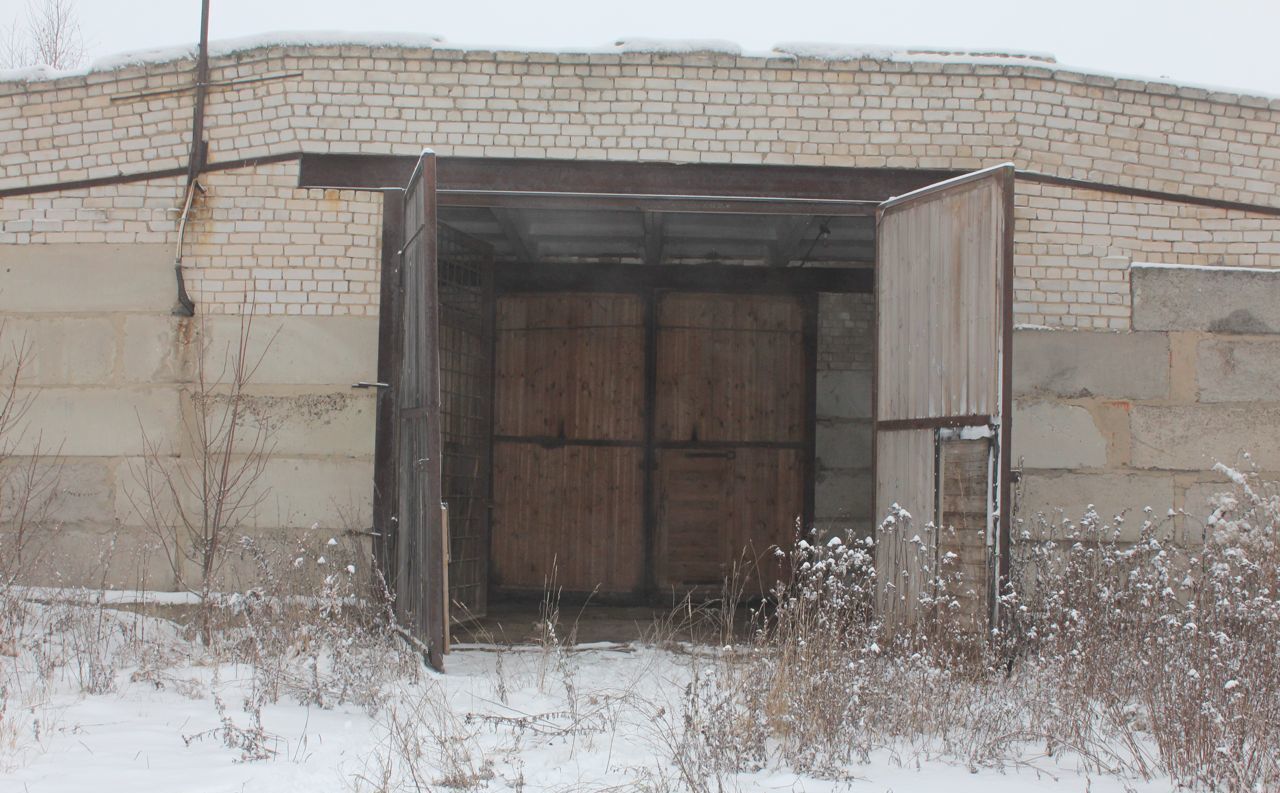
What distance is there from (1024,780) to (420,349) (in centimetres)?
363

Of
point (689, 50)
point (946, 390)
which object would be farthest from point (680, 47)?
point (946, 390)

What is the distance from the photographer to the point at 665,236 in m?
8.55

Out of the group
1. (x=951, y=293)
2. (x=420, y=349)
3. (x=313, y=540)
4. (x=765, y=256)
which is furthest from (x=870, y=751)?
(x=765, y=256)

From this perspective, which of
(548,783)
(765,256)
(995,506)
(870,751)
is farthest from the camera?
(765,256)

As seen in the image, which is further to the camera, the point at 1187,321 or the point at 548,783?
the point at 1187,321

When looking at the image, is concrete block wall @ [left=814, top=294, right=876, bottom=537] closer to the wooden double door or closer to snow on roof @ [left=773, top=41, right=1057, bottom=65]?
the wooden double door

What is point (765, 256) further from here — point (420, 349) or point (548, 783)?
point (548, 783)

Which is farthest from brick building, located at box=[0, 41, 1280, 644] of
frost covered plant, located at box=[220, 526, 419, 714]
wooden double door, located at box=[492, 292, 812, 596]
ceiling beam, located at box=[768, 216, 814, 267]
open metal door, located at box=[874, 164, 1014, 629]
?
wooden double door, located at box=[492, 292, 812, 596]

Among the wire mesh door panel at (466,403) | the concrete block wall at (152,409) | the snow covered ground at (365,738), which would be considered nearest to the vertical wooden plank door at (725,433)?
the wire mesh door panel at (466,403)

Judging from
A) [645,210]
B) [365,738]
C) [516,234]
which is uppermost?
[516,234]

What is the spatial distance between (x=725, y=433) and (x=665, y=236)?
6.89 ft

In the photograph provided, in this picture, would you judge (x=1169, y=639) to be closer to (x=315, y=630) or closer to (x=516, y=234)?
(x=315, y=630)

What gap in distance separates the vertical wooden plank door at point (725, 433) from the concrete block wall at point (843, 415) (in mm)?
269

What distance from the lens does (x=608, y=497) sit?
9781mm
